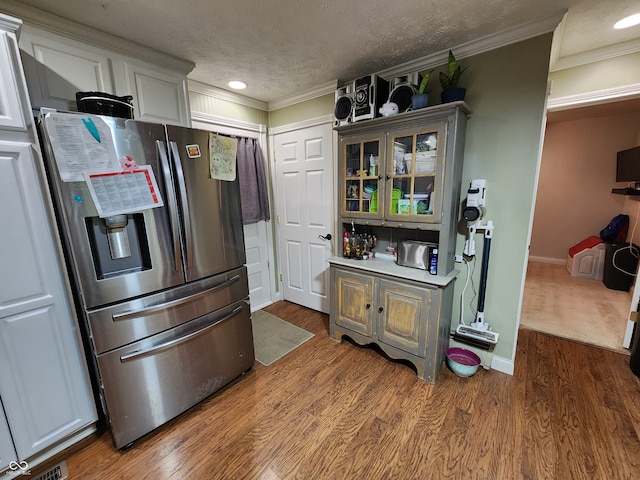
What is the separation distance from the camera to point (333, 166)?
271 cm

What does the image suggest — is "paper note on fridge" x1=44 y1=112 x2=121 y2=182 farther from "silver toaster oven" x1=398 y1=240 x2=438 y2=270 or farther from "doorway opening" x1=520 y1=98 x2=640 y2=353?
"doorway opening" x1=520 y1=98 x2=640 y2=353

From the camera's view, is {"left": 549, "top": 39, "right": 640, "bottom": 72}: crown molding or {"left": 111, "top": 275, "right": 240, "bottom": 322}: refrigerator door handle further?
{"left": 549, "top": 39, "right": 640, "bottom": 72}: crown molding

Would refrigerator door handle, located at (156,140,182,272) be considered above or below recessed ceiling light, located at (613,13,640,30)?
below

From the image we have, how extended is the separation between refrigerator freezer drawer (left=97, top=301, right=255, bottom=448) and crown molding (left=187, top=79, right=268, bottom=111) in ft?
6.60

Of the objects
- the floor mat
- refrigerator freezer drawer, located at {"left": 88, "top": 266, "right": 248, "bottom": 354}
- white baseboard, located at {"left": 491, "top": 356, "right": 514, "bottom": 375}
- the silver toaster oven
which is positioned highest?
the silver toaster oven

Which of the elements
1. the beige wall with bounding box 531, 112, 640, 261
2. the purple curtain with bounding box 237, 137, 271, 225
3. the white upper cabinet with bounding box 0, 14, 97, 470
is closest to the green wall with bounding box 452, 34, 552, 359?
the purple curtain with bounding box 237, 137, 271, 225

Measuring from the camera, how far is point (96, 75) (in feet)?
5.45

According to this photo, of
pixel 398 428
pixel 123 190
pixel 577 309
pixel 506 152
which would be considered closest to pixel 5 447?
pixel 123 190

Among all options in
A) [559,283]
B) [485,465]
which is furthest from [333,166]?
[559,283]

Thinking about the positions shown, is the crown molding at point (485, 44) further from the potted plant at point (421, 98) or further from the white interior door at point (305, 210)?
the white interior door at point (305, 210)

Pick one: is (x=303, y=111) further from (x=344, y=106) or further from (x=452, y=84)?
(x=452, y=84)

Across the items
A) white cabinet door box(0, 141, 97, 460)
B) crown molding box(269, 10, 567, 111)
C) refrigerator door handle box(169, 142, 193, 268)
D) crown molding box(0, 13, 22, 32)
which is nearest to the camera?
crown molding box(0, 13, 22, 32)

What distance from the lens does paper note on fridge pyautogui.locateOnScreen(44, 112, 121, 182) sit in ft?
3.92

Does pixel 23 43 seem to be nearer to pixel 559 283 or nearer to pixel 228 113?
pixel 228 113
